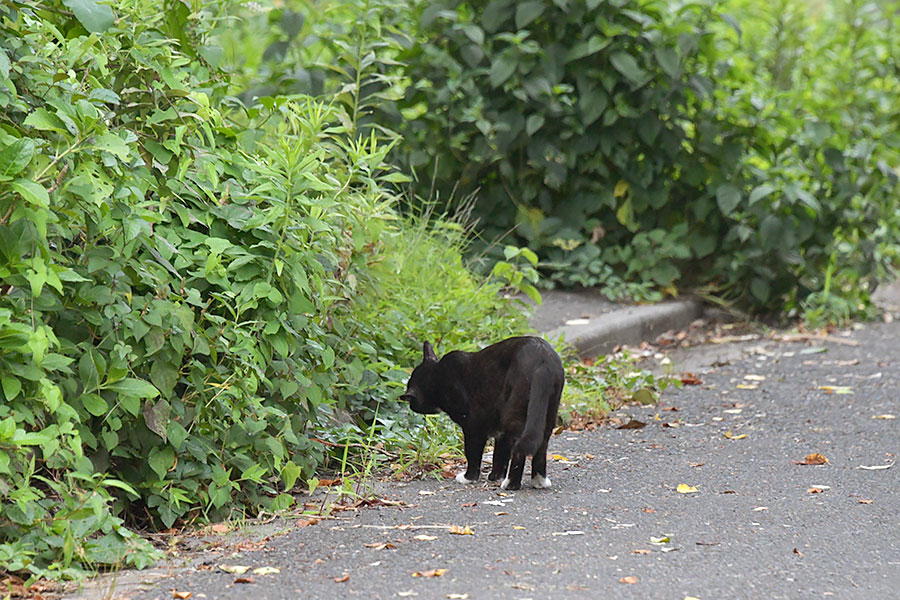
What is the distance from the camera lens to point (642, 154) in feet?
27.2

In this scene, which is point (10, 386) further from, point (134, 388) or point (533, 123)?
point (533, 123)

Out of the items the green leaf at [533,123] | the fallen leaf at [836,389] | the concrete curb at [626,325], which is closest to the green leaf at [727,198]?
the concrete curb at [626,325]

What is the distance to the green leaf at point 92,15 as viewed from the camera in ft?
11.9

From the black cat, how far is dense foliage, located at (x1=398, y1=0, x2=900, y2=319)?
3.51 metres

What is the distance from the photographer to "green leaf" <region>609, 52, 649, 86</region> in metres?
7.67

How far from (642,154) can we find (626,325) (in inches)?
63.7

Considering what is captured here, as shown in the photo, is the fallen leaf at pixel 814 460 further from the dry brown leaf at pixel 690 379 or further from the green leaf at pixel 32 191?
the green leaf at pixel 32 191

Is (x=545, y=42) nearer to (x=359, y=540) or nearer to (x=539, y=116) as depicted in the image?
(x=539, y=116)

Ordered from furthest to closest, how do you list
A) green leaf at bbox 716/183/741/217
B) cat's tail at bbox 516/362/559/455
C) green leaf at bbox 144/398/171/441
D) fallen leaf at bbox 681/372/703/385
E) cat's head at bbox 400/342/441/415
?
green leaf at bbox 716/183/741/217 → fallen leaf at bbox 681/372/703/385 → cat's head at bbox 400/342/441/415 → cat's tail at bbox 516/362/559/455 → green leaf at bbox 144/398/171/441

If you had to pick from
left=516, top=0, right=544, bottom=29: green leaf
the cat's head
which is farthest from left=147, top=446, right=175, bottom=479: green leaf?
left=516, top=0, right=544, bottom=29: green leaf

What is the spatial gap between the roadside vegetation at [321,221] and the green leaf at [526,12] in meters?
0.02

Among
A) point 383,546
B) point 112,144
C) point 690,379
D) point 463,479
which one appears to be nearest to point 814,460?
point 463,479

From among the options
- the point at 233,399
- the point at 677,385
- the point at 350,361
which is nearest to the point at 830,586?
the point at 233,399

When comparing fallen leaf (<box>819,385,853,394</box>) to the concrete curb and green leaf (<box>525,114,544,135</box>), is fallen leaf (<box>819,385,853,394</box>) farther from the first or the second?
green leaf (<box>525,114,544,135</box>)
